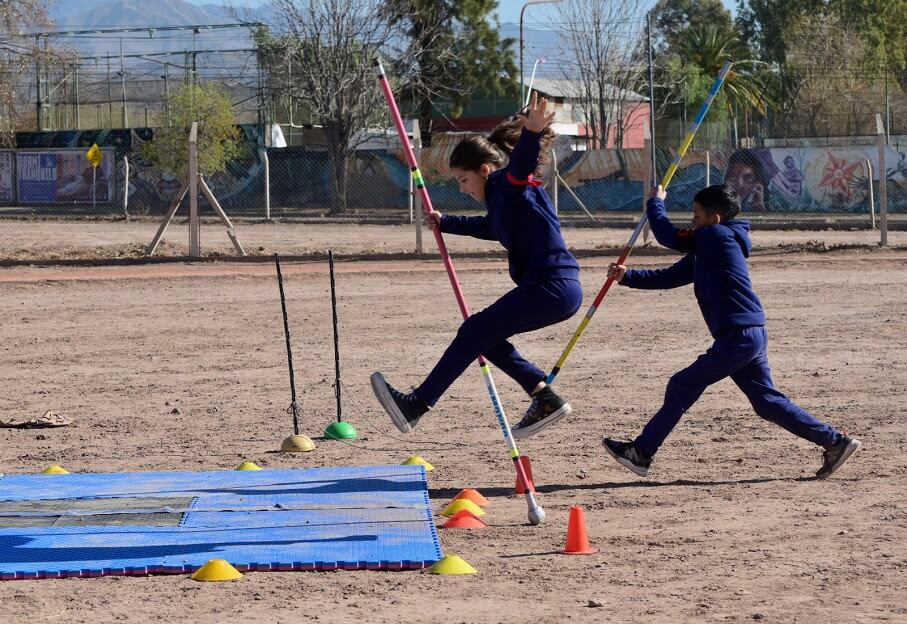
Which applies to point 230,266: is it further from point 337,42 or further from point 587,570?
point 337,42

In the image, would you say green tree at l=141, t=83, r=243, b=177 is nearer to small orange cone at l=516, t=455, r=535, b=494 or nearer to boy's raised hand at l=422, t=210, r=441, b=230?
boy's raised hand at l=422, t=210, r=441, b=230

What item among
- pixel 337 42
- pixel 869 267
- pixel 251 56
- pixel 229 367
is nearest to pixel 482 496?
pixel 229 367

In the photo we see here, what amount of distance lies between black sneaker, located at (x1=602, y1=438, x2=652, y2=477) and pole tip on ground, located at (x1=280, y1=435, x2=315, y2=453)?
203cm

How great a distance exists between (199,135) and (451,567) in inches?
1454

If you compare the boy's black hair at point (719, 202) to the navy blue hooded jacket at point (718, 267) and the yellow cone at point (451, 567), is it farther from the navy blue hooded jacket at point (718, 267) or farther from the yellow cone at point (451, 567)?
the yellow cone at point (451, 567)

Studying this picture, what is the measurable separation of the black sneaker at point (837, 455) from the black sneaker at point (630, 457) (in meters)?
0.96

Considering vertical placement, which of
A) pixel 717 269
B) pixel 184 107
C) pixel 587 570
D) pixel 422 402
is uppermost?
pixel 184 107

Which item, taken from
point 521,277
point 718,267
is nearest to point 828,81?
point 718,267

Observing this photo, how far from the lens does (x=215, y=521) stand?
5973 millimetres

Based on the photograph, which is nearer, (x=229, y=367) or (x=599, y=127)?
(x=229, y=367)

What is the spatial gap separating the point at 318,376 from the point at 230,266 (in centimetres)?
991

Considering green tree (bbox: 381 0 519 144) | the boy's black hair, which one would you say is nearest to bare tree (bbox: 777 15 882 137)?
green tree (bbox: 381 0 519 144)

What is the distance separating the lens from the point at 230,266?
2008 cm

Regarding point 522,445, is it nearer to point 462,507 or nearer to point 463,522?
point 462,507
